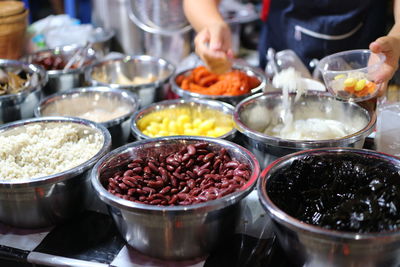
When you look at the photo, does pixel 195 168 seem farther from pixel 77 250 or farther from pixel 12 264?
pixel 12 264

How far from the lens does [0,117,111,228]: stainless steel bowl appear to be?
140cm

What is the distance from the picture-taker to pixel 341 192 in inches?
51.1

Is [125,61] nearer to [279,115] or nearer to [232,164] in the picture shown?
[279,115]

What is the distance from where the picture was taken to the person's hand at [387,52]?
5.35ft

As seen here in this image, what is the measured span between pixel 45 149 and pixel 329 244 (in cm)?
110

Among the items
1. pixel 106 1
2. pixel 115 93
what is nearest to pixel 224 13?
pixel 106 1

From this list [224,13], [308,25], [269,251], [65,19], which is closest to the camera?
[269,251]

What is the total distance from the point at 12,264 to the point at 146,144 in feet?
1.98

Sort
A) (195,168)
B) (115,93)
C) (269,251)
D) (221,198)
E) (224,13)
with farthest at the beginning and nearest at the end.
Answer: (224,13)
(115,93)
(195,168)
(269,251)
(221,198)

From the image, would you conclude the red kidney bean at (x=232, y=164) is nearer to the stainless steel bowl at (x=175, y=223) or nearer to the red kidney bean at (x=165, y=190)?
the stainless steel bowl at (x=175, y=223)

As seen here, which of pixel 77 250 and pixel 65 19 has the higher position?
pixel 65 19

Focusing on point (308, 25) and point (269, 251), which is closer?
point (269, 251)

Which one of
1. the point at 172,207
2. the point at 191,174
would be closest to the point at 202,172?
the point at 191,174

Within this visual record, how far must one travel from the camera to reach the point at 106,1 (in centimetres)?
359
